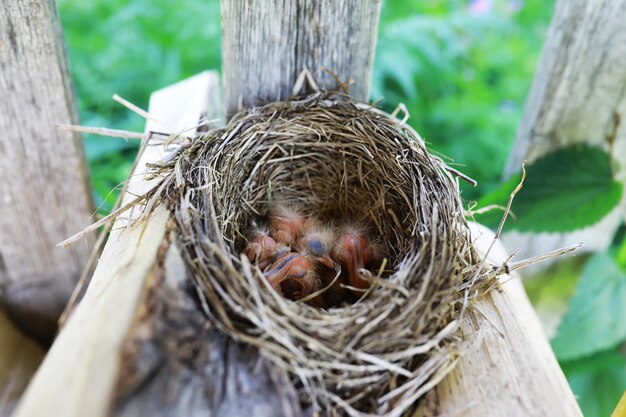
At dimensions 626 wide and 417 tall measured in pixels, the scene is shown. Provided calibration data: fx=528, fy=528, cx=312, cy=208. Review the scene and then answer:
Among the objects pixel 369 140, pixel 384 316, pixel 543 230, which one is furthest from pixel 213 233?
A: pixel 543 230

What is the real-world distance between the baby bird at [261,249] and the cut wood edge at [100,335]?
33cm

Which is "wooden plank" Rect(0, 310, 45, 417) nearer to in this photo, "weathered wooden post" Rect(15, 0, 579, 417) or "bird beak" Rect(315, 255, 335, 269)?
"weathered wooden post" Rect(15, 0, 579, 417)

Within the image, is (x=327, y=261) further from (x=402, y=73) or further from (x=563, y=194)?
(x=402, y=73)

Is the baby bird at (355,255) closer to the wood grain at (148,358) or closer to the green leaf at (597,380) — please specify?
the wood grain at (148,358)

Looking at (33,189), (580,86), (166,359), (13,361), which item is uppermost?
(580,86)

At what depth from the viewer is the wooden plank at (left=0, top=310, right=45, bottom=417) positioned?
1.28 metres

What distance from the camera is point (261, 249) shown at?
4.08ft

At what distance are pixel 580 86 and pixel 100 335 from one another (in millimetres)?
1385

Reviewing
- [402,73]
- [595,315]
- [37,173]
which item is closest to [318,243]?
[37,173]

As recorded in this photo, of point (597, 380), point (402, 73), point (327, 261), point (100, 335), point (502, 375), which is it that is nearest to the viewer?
point (100, 335)

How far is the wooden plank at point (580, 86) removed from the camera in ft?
4.55

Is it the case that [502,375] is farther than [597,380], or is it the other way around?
[597,380]

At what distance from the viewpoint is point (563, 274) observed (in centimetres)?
172

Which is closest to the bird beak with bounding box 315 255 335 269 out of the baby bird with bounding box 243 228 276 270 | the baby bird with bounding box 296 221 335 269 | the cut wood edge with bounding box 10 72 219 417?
the baby bird with bounding box 296 221 335 269
